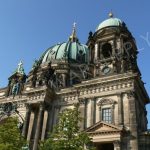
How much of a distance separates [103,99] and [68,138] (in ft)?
31.9

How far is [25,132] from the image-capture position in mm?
32938

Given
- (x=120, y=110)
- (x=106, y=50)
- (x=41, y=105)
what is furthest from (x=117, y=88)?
(x=41, y=105)

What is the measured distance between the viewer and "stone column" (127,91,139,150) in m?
26.4

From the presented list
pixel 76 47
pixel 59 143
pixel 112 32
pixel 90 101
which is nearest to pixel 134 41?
pixel 112 32

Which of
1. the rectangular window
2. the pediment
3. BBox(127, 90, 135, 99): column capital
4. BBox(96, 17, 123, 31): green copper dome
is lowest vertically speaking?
the pediment

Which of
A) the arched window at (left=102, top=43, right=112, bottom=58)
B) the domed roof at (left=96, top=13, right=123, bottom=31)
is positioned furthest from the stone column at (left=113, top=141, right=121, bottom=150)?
the domed roof at (left=96, top=13, right=123, bottom=31)

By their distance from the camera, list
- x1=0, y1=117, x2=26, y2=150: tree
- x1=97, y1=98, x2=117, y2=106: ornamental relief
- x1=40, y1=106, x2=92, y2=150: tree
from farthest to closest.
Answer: x1=97, y1=98, x2=117, y2=106: ornamental relief
x1=0, y1=117, x2=26, y2=150: tree
x1=40, y1=106, x2=92, y2=150: tree

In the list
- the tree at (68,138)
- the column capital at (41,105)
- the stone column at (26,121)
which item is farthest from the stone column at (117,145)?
the stone column at (26,121)

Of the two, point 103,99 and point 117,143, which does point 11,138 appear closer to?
point 117,143

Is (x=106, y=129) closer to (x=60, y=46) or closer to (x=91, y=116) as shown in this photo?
(x=91, y=116)

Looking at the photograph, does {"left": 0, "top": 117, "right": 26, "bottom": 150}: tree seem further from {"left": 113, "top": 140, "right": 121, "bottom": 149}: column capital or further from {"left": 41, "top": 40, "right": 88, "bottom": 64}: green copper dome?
{"left": 41, "top": 40, "right": 88, "bottom": 64}: green copper dome

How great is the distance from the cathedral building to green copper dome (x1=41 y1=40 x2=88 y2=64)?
836cm

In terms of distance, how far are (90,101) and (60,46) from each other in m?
25.1

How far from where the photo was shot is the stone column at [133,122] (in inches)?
1041
